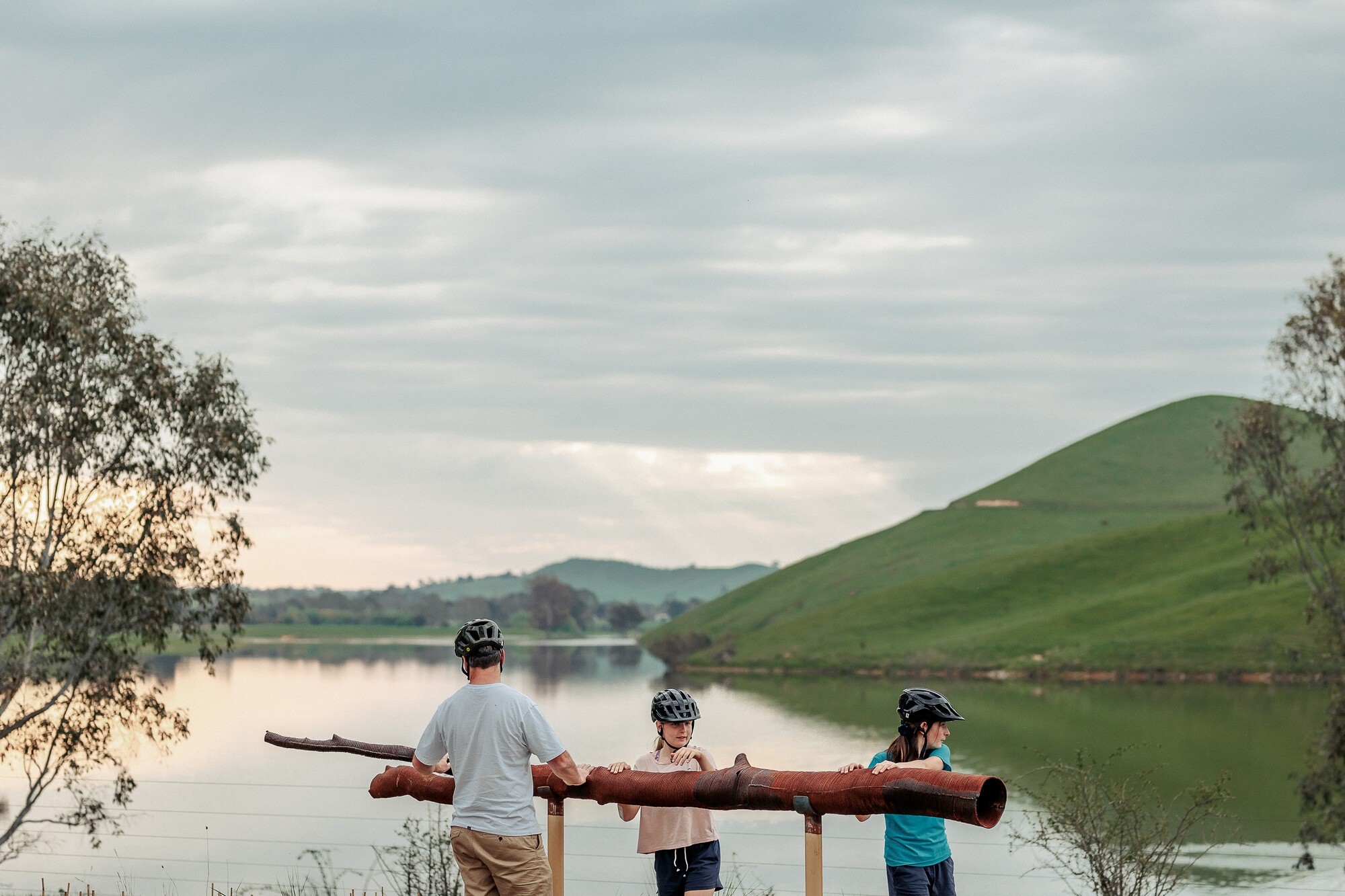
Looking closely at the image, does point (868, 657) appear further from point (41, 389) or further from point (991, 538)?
point (41, 389)

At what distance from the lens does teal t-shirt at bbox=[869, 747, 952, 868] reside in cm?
710

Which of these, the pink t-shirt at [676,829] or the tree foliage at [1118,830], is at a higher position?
the pink t-shirt at [676,829]

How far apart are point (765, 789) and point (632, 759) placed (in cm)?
5098

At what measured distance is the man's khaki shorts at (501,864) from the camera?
653cm

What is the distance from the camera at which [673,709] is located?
6977 millimetres

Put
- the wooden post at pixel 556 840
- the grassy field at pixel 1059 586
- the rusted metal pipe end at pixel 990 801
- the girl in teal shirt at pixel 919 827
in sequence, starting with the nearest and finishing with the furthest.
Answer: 1. the rusted metal pipe end at pixel 990 801
2. the girl in teal shirt at pixel 919 827
3. the wooden post at pixel 556 840
4. the grassy field at pixel 1059 586

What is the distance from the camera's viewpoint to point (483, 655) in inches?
254

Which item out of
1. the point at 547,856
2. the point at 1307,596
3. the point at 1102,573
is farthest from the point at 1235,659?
the point at 547,856

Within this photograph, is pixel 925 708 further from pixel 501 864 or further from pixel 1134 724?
pixel 1134 724

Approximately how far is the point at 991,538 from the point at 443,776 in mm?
158424

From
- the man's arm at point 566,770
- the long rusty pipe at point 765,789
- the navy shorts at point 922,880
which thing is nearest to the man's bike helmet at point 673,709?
the long rusty pipe at point 765,789

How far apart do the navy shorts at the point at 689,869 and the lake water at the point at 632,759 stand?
691 cm

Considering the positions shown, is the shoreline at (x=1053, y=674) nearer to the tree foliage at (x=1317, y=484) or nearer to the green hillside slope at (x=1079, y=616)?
the green hillside slope at (x=1079, y=616)

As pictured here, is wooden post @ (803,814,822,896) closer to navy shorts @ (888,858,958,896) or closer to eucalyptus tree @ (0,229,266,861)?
navy shorts @ (888,858,958,896)
